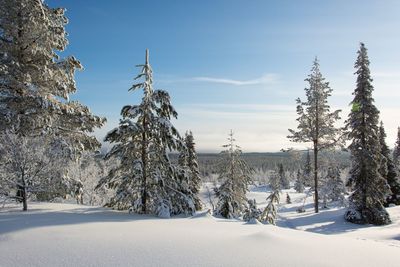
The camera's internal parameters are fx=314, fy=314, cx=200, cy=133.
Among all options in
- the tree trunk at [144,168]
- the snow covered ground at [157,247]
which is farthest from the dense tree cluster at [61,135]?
the snow covered ground at [157,247]

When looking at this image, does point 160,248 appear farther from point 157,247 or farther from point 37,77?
point 37,77

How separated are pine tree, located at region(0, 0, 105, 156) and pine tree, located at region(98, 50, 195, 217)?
2.22 meters

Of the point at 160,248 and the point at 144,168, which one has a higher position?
the point at 144,168

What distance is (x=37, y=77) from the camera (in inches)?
533

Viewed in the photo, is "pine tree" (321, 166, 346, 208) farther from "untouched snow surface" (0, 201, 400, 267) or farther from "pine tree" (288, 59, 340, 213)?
"untouched snow surface" (0, 201, 400, 267)

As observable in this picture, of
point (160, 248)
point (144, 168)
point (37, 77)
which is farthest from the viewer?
point (37, 77)

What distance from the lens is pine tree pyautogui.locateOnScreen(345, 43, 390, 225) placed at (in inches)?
896

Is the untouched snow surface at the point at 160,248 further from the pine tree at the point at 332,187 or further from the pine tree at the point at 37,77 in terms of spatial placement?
the pine tree at the point at 332,187

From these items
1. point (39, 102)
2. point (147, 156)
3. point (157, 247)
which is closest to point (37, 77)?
point (39, 102)

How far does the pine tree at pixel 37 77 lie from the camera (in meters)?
12.7

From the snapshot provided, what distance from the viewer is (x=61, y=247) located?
19.2 feet

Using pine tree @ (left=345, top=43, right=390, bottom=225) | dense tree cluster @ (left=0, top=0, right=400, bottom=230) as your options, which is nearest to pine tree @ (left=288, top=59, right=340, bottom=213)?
pine tree @ (left=345, top=43, right=390, bottom=225)

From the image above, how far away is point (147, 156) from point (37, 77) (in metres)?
5.98

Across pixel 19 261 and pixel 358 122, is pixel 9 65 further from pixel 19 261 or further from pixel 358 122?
pixel 358 122
